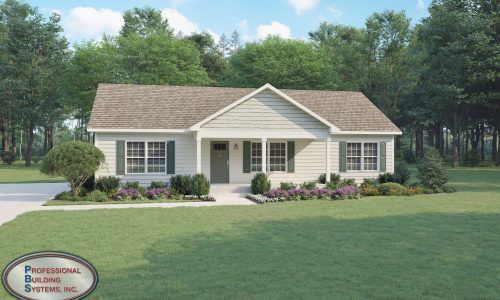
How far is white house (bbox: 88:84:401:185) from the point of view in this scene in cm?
2097

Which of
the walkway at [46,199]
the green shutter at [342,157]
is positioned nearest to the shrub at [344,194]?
the green shutter at [342,157]

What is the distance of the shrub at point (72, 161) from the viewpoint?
17.8m

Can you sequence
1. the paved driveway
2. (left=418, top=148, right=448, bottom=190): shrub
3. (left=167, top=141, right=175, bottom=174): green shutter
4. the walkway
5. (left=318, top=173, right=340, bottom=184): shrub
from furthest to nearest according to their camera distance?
(left=318, top=173, right=340, bottom=184): shrub → (left=418, top=148, right=448, bottom=190): shrub → (left=167, top=141, right=175, bottom=174): green shutter → the walkway → the paved driveway

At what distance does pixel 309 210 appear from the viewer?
49.6 feet

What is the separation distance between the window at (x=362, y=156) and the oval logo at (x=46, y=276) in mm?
21637

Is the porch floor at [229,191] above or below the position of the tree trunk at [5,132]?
below

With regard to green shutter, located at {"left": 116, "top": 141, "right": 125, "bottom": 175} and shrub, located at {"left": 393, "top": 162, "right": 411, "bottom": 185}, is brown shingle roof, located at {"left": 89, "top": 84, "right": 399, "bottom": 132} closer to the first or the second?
green shutter, located at {"left": 116, "top": 141, "right": 125, "bottom": 175}

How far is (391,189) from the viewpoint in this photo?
67.8 feet

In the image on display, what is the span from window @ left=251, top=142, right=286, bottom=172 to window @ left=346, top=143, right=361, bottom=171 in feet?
11.4

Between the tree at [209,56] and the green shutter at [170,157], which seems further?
the tree at [209,56]

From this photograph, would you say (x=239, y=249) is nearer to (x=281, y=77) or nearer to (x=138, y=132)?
(x=138, y=132)

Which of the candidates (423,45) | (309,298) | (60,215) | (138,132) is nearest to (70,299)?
(309,298)

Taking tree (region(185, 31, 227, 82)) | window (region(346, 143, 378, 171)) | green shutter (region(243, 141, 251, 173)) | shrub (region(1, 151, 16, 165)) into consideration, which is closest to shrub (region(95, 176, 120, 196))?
green shutter (region(243, 141, 251, 173))

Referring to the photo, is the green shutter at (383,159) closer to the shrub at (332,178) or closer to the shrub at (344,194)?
the shrub at (332,178)
